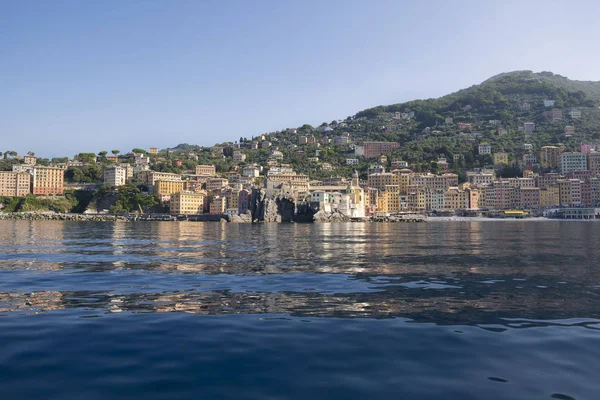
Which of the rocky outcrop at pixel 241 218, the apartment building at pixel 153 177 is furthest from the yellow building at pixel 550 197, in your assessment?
the apartment building at pixel 153 177

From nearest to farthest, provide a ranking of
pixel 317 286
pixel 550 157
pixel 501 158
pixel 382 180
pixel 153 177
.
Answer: pixel 317 286 < pixel 153 177 < pixel 382 180 < pixel 550 157 < pixel 501 158

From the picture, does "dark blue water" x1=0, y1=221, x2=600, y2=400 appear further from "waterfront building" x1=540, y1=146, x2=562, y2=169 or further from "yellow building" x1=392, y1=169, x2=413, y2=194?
"waterfront building" x1=540, y1=146, x2=562, y2=169

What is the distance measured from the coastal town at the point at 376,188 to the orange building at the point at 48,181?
0.25m

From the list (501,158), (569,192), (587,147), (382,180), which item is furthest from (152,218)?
(587,147)

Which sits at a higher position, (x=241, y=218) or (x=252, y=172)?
(x=252, y=172)

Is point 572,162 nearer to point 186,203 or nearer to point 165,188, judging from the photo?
point 186,203

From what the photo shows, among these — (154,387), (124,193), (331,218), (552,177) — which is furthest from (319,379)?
(552,177)

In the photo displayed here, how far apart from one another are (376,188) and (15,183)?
105589 mm

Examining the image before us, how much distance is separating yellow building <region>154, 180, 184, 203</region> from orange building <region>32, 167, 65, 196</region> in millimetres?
28534

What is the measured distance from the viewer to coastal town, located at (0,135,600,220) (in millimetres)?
119938

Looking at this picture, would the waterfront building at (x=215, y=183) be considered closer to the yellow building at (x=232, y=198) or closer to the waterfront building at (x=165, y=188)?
the waterfront building at (x=165, y=188)

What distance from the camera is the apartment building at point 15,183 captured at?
13125cm

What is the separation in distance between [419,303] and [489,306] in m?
1.60

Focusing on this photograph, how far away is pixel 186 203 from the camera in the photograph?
12362cm
